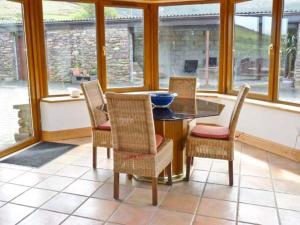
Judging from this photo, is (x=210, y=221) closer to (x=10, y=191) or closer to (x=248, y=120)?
(x=10, y=191)

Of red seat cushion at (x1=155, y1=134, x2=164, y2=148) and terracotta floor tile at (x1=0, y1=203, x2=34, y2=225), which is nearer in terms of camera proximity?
terracotta floor tile at (x1=0, y1=203, x2=34, y2=225)

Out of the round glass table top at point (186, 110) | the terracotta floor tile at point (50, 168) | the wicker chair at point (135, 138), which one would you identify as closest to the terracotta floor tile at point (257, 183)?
the round glass table top at point (186, 110)

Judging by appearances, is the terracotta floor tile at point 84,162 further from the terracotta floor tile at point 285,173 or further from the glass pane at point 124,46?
the terracotta floor tile at point 285,173

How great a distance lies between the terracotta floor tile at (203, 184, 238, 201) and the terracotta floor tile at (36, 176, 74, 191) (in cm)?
134

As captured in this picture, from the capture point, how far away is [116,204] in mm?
2670

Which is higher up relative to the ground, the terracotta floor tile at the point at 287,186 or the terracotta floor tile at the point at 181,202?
the terracotta floor tile at the point at 287,186

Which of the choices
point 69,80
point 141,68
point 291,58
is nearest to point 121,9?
point 141,68

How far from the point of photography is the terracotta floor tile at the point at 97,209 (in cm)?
248

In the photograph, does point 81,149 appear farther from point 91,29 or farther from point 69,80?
point 91,29

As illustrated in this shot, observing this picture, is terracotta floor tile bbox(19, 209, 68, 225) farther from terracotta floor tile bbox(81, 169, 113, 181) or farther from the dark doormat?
the dark doormat

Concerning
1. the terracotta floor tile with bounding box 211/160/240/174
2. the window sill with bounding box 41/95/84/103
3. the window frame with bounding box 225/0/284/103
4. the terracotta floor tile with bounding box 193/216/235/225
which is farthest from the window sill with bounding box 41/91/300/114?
the terracotta floor tile with bounding box 193/216/235/225

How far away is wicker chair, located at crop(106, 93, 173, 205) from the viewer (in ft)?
8.04

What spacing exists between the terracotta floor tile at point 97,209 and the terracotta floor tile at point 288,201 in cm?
139

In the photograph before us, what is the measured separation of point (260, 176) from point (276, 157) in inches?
26.4
